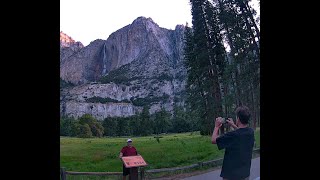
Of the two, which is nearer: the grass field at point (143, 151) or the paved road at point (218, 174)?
the grass field at point (143, 151)

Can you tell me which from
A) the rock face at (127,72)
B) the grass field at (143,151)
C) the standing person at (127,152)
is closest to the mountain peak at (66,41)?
the rock face at (127,72)

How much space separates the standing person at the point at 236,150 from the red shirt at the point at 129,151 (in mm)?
800

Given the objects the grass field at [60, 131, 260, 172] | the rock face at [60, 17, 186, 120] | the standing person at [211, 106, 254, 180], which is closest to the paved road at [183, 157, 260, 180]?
the standing person at [211, 106, 254, 180]

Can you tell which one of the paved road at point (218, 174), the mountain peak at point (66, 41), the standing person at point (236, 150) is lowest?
the paved road at point (218, 174)

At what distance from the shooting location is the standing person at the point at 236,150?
3.84 meters

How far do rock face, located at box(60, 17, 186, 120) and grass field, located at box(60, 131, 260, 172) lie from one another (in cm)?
28

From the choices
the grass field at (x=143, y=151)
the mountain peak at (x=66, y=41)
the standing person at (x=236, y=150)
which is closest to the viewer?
the grass field at (x=143, y=151)

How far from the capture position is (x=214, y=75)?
414 cm

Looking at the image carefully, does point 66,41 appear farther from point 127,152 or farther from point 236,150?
point 236,150

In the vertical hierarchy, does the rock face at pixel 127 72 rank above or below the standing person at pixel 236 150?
above

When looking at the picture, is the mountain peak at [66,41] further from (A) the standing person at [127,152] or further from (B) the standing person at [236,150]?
(B) the standing person at [236,150]
